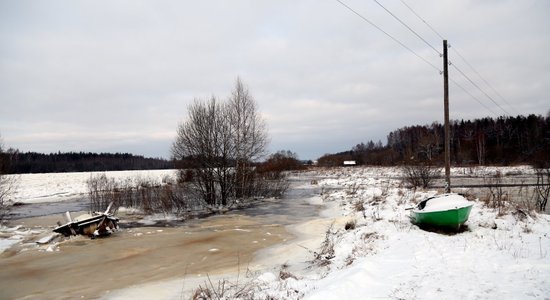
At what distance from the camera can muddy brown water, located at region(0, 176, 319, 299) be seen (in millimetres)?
8523

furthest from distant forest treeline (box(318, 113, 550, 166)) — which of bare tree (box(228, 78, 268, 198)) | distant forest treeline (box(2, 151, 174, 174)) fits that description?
distant forest treeline (box(2, 151, 174, 174))

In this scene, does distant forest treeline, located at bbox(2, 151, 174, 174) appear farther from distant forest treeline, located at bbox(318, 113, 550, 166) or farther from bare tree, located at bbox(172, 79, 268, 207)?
bare tree, located at bbox(172, 79, 268, 207)

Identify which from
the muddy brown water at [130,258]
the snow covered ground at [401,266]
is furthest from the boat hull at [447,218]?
the muddy brown water at [130,258]

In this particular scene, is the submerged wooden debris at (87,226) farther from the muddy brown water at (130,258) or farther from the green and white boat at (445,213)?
the green and white boat at (445,213)

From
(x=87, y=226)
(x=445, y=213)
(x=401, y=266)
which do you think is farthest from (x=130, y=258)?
(x=445, y=213)

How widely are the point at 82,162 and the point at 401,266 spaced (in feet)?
476

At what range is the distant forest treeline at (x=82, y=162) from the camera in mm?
115450

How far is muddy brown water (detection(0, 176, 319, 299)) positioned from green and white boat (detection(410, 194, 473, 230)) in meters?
5.00

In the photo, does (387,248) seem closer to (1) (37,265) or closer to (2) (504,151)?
(1) (37,265)

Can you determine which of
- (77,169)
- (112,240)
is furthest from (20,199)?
(77,169)

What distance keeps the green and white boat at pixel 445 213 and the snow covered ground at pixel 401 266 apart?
0.35 metres

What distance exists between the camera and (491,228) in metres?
9.56

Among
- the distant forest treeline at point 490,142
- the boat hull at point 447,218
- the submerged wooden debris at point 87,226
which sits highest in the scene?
the distant forest treeline at point 490,142

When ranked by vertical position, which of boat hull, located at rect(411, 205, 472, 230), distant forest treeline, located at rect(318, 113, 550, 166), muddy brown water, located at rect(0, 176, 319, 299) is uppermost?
distant forest treeline, located at rect(318, 113, 550, 166)
